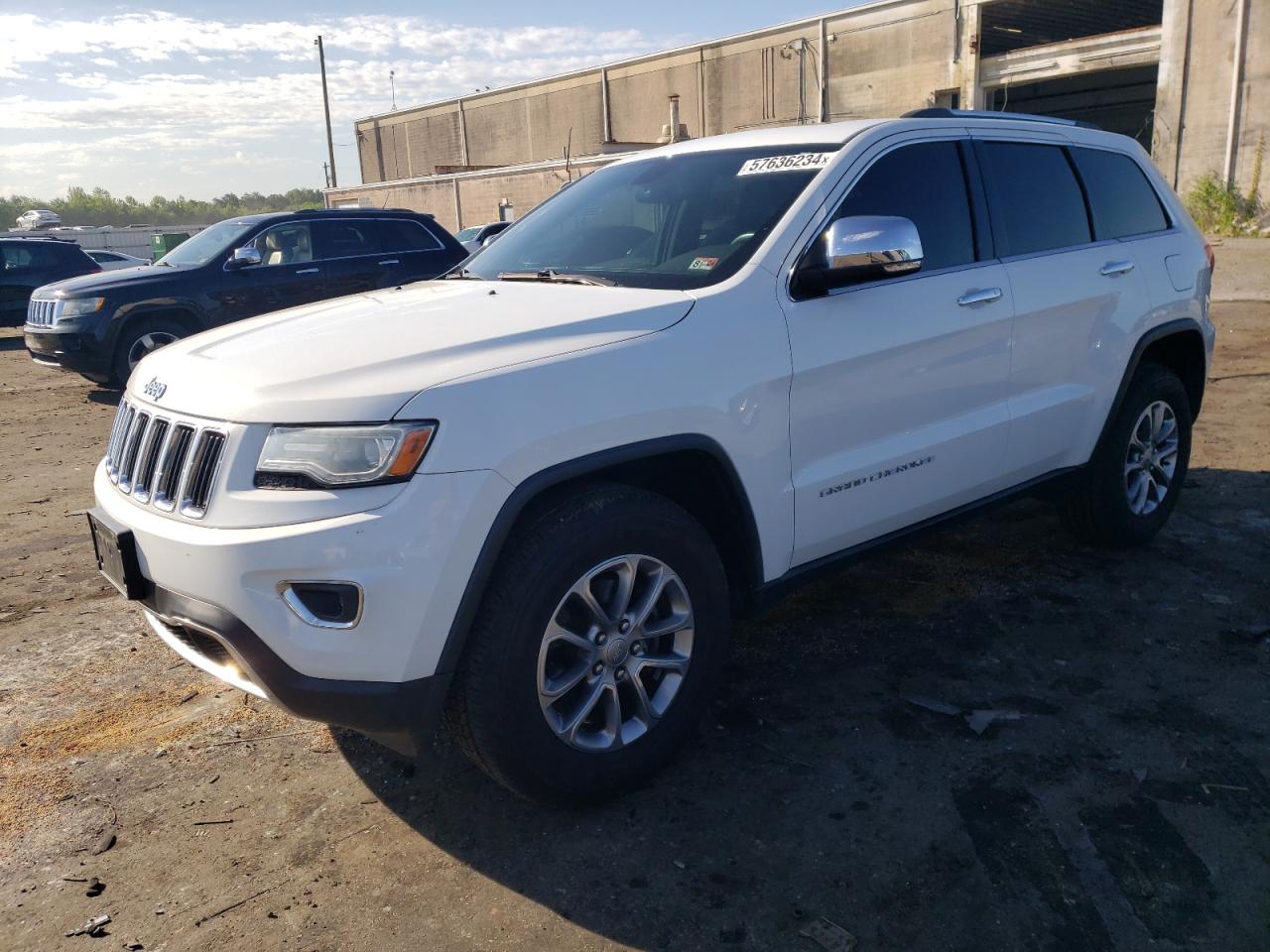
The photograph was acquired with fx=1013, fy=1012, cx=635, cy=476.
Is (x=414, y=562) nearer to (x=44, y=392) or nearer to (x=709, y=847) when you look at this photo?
(x=709, y=847)

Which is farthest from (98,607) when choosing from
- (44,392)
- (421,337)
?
(44,392)

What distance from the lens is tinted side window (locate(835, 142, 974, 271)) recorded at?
3.53 m

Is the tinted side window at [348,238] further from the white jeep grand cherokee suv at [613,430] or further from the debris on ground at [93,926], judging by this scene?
the debris on ground at [93,926]

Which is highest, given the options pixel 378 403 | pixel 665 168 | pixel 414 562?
pixel 665 168

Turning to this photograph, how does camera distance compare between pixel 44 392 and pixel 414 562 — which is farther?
pixel 44 392

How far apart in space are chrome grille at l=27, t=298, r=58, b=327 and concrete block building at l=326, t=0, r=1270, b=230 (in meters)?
8.10

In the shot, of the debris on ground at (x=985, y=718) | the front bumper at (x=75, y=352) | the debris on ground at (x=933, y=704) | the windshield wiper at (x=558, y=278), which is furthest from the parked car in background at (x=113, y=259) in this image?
the debris on ground at (x=985, y=718)

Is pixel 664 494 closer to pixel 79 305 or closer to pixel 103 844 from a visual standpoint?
pixel 103 844

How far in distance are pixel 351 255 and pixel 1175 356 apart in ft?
25.8

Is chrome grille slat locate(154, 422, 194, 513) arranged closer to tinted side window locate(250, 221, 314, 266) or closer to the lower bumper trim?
the lower bumper trim

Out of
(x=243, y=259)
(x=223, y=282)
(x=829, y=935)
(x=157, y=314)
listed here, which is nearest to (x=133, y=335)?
(x=157, y=314)

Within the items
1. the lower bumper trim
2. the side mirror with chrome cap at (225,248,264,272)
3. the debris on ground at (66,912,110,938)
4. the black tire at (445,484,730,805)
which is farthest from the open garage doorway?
the debris on ground at (66,912,110,938)

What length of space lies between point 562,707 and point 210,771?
1.22 meters

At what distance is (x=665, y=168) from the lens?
156 inches
